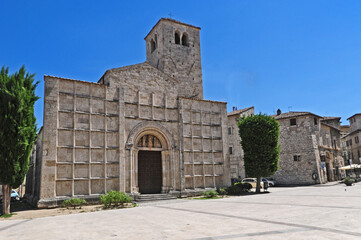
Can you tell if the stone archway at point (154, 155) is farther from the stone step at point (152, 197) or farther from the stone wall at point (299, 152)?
the stone wall at point (299, 152)

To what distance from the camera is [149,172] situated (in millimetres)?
22156

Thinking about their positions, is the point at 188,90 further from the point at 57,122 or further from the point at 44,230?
the point at 44,230

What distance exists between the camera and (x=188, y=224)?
9.09 m

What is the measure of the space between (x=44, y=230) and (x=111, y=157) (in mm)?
10663

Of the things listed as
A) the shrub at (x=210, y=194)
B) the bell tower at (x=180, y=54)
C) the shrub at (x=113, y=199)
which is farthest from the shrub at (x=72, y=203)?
the bell tower at (x=180, y=54)

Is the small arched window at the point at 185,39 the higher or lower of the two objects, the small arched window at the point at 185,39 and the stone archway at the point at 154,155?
the higher

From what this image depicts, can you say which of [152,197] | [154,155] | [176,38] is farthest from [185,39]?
[152,197]

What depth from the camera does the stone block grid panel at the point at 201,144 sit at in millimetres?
23109

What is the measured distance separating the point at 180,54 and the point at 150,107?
8.37 metres

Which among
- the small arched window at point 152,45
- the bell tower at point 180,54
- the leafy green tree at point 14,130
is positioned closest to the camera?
the leafy green tree at point 14,130

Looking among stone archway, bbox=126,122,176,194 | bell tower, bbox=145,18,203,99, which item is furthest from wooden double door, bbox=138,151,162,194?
bell tower, bbox=145,18,203,99

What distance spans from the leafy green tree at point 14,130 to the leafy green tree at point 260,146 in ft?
56.6

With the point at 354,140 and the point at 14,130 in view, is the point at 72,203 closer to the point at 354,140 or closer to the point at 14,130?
the point at 14,130

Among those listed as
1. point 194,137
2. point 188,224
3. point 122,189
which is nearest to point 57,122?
point 122,189
